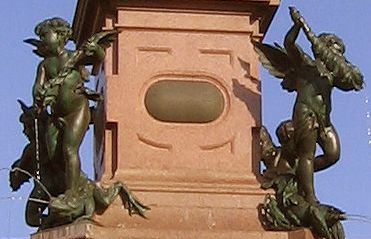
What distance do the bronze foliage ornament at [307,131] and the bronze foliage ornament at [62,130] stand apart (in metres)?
1.35

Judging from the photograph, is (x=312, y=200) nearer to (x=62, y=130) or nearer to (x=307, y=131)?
(x=307, y=131)

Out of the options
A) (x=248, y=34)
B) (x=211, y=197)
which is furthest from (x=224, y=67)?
(x=211, y=197)

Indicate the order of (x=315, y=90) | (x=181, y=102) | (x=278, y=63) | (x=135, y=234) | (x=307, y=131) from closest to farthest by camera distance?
(x=135, y=234)
(x=307, y=131)
(x=315, y=90)
(x=181, y=102)
(x=278, y=63)

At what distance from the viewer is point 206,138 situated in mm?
15281

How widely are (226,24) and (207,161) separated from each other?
4.58 feet

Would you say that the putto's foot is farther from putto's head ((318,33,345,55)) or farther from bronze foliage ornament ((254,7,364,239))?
putto's head ((318,33,345,55))

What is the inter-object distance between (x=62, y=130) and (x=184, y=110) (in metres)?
1.22

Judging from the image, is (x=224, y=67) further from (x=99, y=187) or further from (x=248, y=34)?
(x=99, y=187)

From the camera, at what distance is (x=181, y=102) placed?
50.0 ft

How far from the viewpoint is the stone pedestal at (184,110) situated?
1484cm

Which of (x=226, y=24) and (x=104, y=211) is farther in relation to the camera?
(x=226, y=24)

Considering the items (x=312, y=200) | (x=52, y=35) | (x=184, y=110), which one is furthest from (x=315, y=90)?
(x=52, y=35)

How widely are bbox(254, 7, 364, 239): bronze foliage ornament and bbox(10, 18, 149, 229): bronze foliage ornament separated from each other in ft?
4.44

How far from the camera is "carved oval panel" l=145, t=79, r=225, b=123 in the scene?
15242 mm
